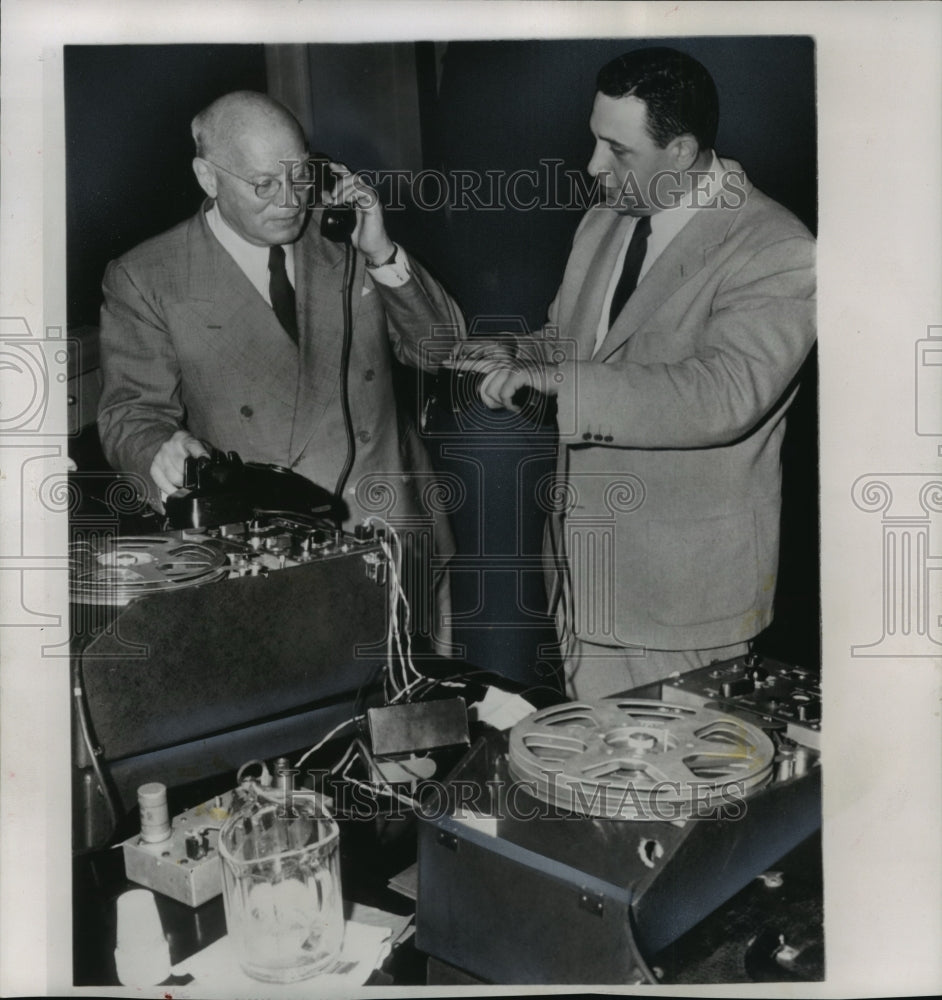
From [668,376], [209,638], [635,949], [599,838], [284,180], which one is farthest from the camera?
[284,180]

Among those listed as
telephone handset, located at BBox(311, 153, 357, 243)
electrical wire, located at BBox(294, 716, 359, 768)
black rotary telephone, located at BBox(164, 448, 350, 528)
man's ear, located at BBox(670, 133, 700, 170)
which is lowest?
electrical wire, located at BBox(294, 716, 359, 768)

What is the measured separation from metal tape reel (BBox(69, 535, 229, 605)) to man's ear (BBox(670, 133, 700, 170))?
1.22 meters

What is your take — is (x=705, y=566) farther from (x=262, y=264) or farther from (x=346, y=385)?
(x=262, y=264)

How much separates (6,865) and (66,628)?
1.57 ft

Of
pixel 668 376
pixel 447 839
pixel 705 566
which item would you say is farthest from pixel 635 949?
pixel 668 376

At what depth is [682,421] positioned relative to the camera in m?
2.15

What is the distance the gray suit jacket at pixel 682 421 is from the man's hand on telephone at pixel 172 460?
0.75 metres

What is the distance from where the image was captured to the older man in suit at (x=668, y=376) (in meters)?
2.15

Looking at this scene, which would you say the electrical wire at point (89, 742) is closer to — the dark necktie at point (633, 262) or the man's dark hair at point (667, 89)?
the dark necktie at point (633, 262)

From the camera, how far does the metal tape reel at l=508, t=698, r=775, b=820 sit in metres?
1.51

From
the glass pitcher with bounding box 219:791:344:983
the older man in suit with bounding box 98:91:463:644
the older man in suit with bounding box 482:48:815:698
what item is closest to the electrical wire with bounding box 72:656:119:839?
the glass pitcher with bounding box 219:791:344:983

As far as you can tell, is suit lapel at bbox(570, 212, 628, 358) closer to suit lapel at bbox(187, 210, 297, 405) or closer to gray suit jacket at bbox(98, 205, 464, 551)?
gray suit jacket at bbox(98, 205, 464, 551)

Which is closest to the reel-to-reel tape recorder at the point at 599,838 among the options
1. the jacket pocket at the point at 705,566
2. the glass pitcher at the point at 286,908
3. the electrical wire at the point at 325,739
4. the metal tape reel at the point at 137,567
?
the glass pitcher at the point at 286,908

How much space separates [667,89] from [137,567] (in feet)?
4.59
